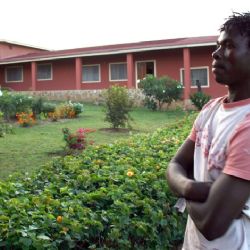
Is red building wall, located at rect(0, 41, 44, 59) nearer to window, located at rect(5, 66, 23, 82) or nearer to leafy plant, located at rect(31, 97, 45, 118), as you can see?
window, located at rect(5, 66, 23, 82)

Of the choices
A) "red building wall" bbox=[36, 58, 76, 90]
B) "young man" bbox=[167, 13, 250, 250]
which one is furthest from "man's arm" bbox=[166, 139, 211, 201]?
"red building wall" bbox=[36, 58, 76, 90]

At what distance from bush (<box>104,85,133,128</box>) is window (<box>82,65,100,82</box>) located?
13.7 meters

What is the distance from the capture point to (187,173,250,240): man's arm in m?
1.29

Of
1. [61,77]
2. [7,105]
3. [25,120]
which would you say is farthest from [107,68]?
[25,120]

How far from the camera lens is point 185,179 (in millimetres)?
1523

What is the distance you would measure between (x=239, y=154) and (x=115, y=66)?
25.7 meters

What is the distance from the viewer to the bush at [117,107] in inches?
541

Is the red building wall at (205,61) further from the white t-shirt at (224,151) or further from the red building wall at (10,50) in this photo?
the white t-shirt at (224,151)

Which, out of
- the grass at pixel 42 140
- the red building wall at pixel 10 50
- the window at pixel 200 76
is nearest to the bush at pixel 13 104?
the grass at pixel 42 140

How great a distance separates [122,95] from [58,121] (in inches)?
126

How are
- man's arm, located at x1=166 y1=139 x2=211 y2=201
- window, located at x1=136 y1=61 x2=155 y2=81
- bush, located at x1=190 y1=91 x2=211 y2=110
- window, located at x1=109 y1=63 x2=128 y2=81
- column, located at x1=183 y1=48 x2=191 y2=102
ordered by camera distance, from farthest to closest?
window, located at x1=109 y1=63 x2=128 y2=81 → window, located at x1=136 y1=61 x2=155 y2=81 → column, located at x1=183 y1=48 x2=191 y2=102 → bush, located at x1=190 y1=91 x2=211 y2=110 → man's arm, located at x1=166 y1=139 x2=211 y2=201

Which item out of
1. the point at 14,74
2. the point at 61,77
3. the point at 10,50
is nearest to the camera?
the point at 61,77

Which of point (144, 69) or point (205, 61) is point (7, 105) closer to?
point (205, 61)

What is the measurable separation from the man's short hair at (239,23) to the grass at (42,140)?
5.87 metres
